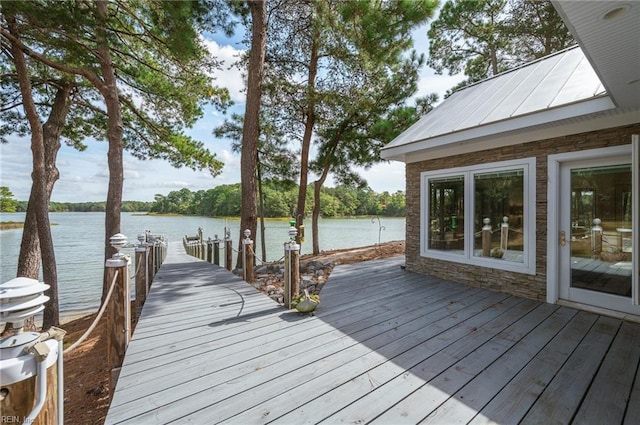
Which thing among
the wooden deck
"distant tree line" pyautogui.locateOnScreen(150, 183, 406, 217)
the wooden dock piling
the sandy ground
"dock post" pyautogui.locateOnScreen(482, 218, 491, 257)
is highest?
"distant tree line" pyautogui.locateOnScreen(150, 183, 406, 217)

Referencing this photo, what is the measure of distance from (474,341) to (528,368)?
1.68ft

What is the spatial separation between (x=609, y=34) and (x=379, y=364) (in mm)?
2927

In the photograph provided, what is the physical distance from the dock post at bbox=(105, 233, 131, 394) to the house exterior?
4294 millimetres

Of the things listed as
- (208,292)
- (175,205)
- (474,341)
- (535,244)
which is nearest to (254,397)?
(474,341)

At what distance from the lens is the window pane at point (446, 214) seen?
202 inches

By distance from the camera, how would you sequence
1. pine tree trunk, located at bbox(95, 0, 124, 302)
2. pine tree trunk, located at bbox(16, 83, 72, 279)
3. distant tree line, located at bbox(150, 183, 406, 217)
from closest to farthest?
pine tree trunk, located at bbox(95, 0, 124, 302) < pine tree trunk, located at bbox(16, 83, 72, 279) < distant tree line, located at bbox(150, 183, 406, 217)

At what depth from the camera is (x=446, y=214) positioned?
17.6 feet

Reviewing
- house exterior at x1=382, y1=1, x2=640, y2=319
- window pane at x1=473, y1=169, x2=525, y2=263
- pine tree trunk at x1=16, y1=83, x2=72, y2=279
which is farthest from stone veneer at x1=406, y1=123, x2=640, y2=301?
pine tree trunk at x1=16, y1=83, x2=72, y2=279

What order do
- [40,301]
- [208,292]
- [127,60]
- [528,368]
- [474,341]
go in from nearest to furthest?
[40,301] → [528,368] → [474,341] → [208,292] → [127,60]

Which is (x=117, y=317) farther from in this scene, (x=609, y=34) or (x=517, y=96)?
(x=517, y=96)

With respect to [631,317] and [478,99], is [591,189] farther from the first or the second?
[478,99]

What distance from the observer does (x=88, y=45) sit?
598cm

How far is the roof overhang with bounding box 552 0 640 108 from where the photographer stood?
1.63 m

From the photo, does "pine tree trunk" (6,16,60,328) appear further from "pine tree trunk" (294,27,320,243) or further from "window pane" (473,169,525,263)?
"window pane" (473,169,525,263)
